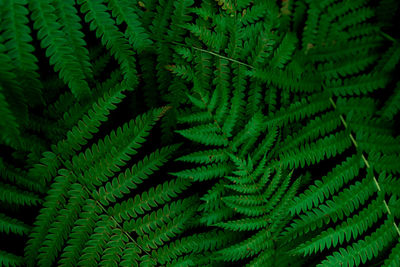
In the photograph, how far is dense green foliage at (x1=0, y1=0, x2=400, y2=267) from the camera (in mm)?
1852

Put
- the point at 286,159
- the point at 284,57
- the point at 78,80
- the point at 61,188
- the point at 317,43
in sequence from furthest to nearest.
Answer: the point at 317,43 → the point at 284,57 → the point at 286,159 → the point at 61,188 → the point at 78,80

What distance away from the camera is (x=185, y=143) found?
7.59 feet

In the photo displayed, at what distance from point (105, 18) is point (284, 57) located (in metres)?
1.15

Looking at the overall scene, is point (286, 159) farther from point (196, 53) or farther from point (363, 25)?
point (363, 25)

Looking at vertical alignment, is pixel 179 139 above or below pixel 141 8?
below

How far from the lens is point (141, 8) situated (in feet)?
7.11

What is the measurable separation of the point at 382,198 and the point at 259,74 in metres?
1.09

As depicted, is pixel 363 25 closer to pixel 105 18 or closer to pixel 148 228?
pixel 105 18

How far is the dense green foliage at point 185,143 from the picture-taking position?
1.85 meters

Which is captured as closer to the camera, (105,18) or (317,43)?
(105,18)

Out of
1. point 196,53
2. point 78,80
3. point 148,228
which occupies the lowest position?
point 148,228

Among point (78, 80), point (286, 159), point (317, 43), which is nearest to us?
point (78, 80)

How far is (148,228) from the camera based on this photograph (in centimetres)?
200

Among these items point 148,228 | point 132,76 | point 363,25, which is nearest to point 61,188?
point 148,228
